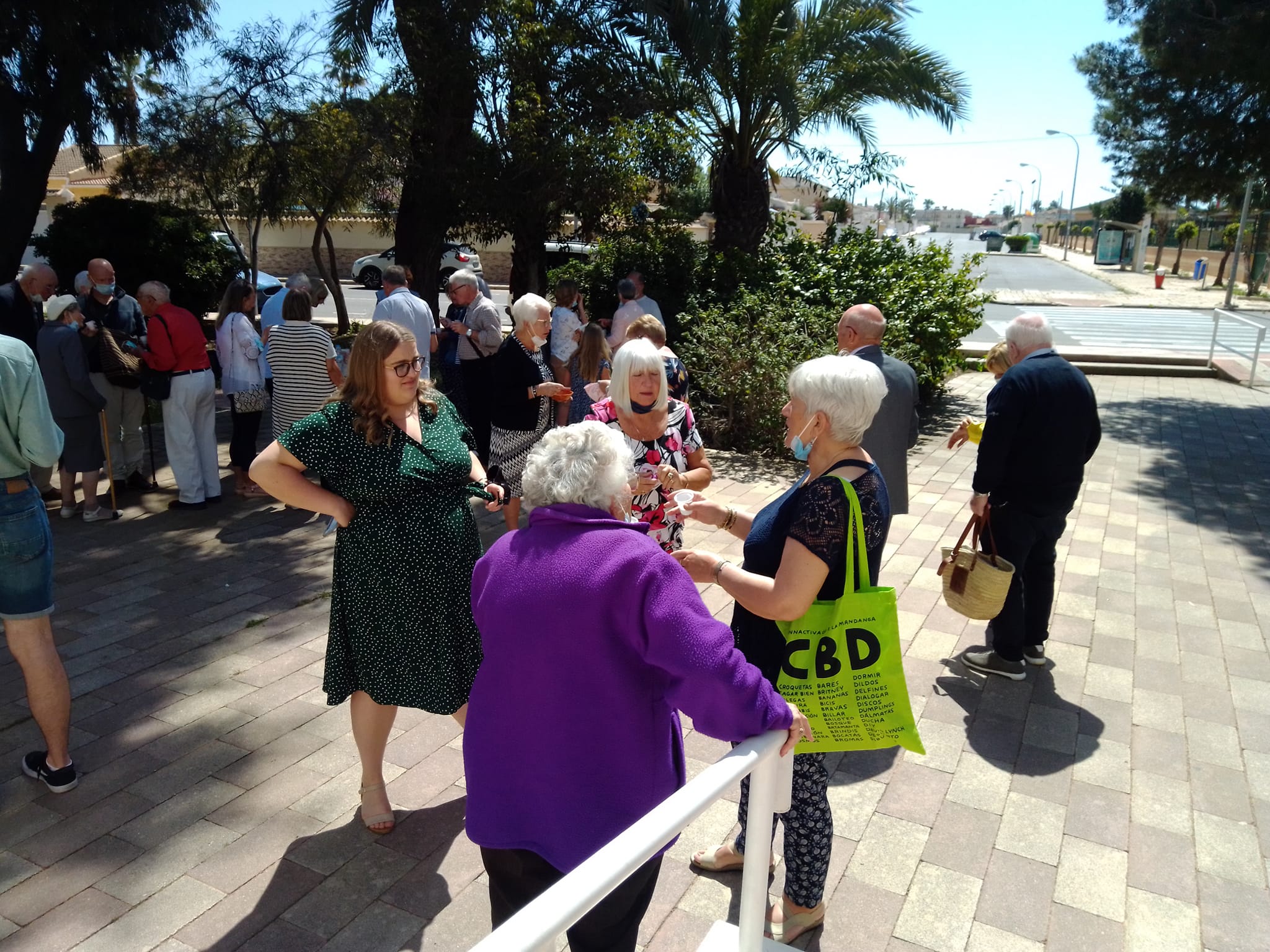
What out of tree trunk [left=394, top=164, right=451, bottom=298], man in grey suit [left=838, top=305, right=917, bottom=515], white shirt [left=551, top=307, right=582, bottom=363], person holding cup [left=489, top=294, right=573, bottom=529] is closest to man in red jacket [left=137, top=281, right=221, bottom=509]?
person holding cup [left=489, top=294, right=573, bottom=529]

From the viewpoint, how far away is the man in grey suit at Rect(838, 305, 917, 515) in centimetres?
415

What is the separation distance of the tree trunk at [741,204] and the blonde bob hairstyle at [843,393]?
10986 mm

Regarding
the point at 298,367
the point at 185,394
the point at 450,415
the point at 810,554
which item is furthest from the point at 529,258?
the point at 810,554

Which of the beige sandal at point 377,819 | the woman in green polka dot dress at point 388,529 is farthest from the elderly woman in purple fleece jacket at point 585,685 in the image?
the beige sandal at point 377,819

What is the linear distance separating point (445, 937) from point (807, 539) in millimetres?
1574

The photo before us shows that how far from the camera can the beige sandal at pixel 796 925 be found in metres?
2.63

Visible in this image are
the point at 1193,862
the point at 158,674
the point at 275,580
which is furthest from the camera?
the point at 275,580

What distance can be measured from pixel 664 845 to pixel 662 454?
250cm

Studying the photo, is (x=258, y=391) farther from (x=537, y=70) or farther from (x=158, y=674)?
(x=537, y=70)

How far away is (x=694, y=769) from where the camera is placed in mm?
3494

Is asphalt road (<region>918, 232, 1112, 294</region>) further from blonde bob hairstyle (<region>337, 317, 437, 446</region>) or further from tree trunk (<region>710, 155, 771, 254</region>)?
blonde bob hairstyle (<region>337, 317, 437, 446</region>)

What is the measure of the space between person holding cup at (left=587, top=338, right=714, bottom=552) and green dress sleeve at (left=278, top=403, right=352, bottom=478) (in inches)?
48.3

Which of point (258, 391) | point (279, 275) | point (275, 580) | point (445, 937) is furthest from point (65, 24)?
point (279, 275)

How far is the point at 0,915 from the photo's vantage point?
2676 mm
